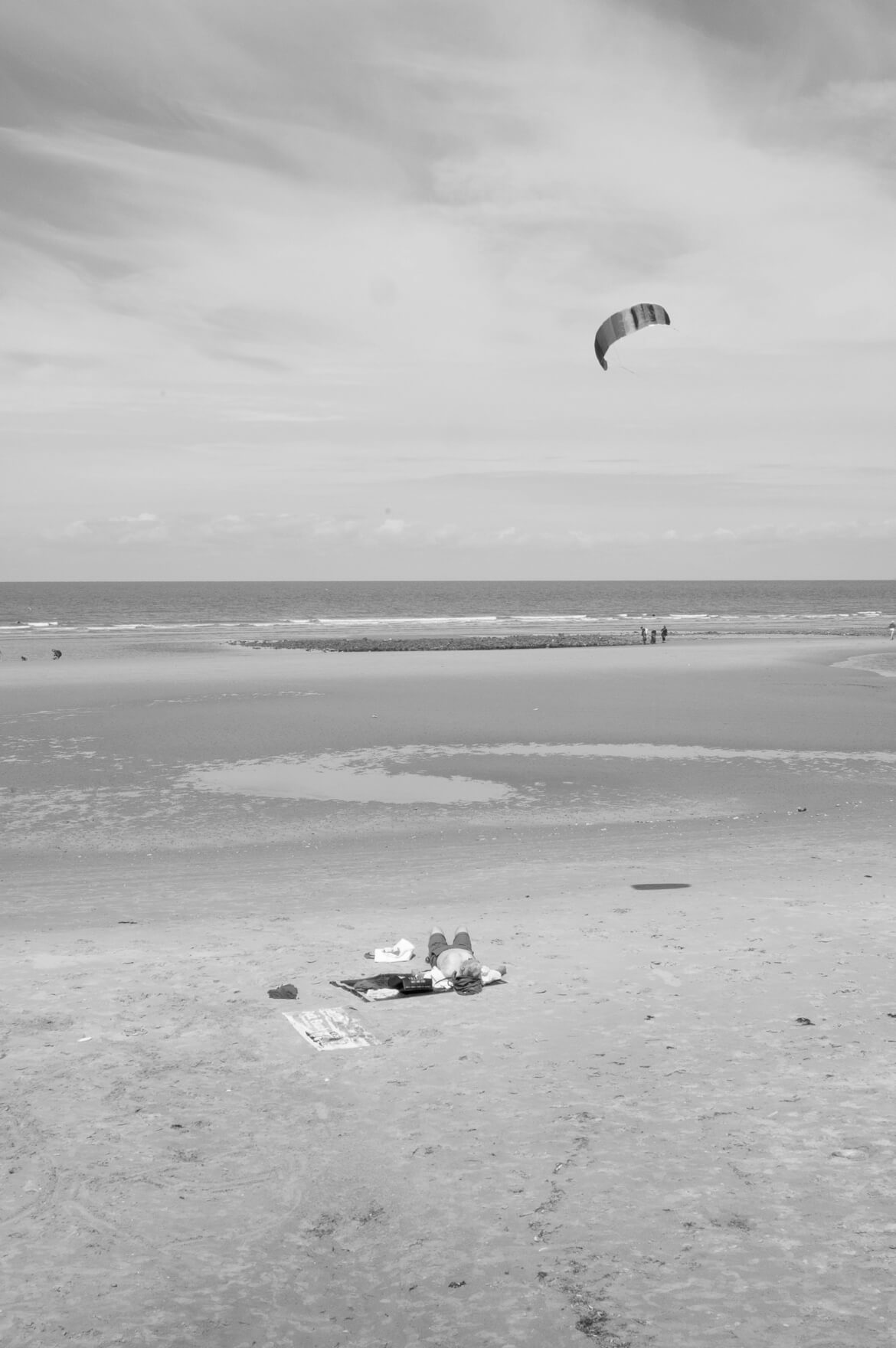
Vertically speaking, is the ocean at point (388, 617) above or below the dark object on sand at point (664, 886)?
above

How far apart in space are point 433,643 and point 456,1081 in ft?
132

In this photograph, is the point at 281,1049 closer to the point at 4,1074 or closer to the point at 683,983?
the point at 4,1074

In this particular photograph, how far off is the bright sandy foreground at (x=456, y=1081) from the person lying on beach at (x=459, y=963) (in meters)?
0.19

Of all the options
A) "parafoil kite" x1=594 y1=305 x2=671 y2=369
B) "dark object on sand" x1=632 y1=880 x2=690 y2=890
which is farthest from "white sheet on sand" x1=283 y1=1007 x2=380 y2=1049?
"parafoil kite" x1=594 y1=305 x2=671 y2=369

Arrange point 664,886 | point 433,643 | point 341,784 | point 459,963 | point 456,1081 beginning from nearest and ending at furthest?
point 456,1081
point 459,963
point 664,886
point 341,784
point 433,643

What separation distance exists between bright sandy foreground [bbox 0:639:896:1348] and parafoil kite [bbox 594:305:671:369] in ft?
25.4

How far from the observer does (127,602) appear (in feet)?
371

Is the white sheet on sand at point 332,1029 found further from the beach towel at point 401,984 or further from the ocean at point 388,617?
the ocean at point 388,617

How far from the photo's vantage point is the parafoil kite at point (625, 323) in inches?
663

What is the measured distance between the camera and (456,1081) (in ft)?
18.6

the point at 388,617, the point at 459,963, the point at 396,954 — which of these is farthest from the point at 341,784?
the point at 388,617

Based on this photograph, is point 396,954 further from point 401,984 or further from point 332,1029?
point 332,1029

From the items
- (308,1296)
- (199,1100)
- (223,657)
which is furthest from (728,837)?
(223,657)

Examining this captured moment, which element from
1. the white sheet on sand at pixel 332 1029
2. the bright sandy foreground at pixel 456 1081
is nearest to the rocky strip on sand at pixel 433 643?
the bright sandy foreground at pixel 456 1081
